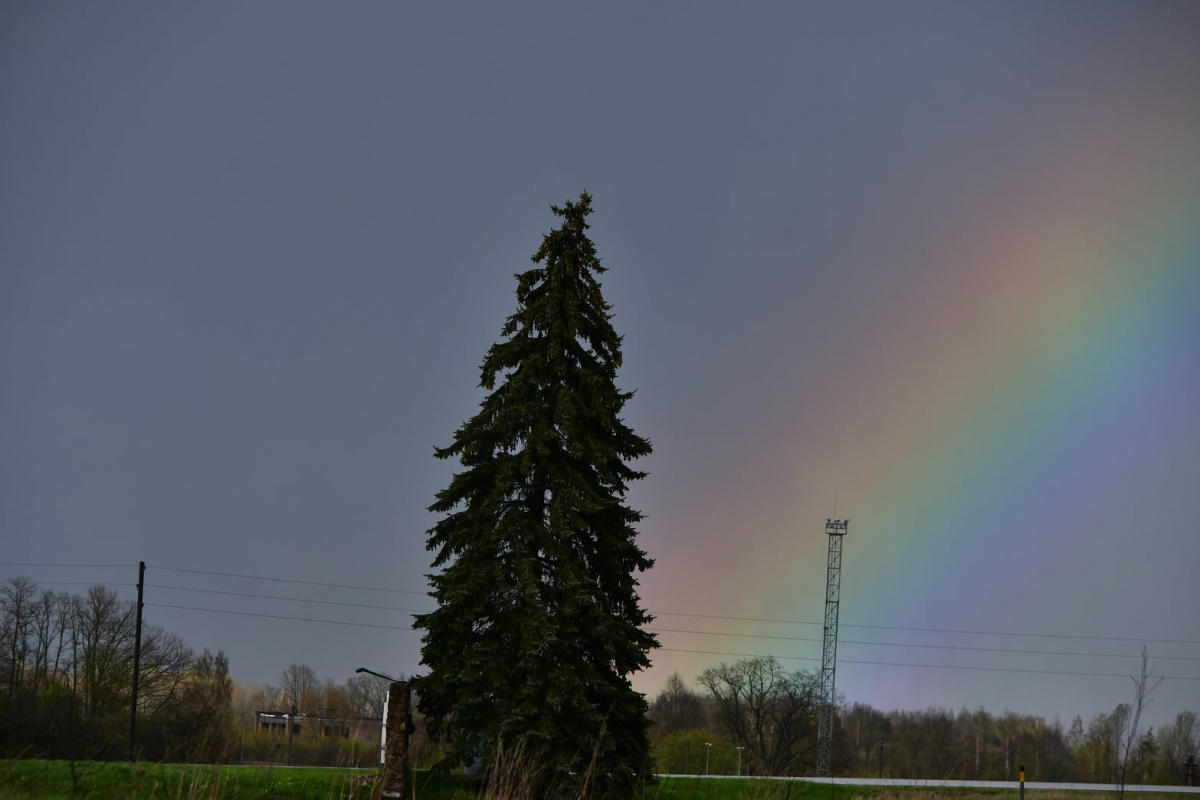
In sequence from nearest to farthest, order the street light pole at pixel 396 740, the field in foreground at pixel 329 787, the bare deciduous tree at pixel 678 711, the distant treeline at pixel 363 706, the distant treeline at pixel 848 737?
the field in foreground at pixel 329 787 < the street light pole at pixel 396 740 < the distant treeline at pixel 363 706 < the distant treeline at pixel 848 737 < the bare deciduous tree at pixel 678 711

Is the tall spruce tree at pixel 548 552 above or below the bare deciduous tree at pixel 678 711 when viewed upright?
above

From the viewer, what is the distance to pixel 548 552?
27.1m

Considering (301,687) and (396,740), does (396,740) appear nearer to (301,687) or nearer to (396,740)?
(396,740)

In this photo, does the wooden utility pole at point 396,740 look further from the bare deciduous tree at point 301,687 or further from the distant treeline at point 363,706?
the bare deciduous tree at point 301,687

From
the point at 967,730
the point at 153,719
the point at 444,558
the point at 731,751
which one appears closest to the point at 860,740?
the point at 967,730

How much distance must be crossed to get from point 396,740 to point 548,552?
6.02 m

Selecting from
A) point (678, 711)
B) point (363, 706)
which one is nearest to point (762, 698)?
point (678, 711)

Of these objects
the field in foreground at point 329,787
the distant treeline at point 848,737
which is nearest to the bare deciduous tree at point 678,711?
the distant treeline at point 848,737

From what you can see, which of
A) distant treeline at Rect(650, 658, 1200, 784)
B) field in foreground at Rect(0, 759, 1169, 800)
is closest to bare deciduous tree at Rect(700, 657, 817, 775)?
distant treeline at Rect(650, 658, 1200, 784)

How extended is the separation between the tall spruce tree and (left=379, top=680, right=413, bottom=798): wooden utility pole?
1.24 meters

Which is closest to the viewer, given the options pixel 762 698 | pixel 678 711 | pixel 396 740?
pixel 396 740

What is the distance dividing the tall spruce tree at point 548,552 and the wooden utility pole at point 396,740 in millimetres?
1244

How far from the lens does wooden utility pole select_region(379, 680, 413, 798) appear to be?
2382 cm

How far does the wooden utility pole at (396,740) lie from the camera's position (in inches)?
938
